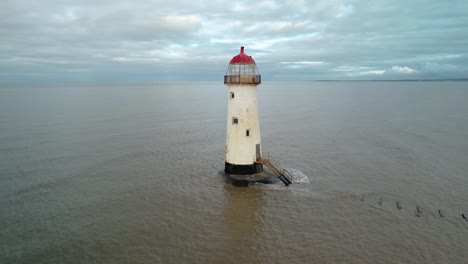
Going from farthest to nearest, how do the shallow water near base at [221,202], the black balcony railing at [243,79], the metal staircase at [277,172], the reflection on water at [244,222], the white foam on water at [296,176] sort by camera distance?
the white foam on water at [296,176] < the metal staircase at [277,172] < the black balcony railing at [243,79] < the reflection on water at [244,222] < the shallow water near base at [221,202]

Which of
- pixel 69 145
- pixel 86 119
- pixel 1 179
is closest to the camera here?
pixel 1 179

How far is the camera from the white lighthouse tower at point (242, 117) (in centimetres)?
2114

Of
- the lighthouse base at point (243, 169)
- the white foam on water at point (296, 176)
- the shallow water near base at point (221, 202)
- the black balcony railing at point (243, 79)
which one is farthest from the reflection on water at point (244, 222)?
Answer: the black balcony railing at point (243, 79)

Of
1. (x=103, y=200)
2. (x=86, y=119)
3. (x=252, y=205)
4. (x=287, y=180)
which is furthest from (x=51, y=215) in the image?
(x=86, y=119)

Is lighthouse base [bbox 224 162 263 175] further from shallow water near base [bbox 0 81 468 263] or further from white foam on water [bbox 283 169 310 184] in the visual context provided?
white foam on water [bbox 283 169 310 184]

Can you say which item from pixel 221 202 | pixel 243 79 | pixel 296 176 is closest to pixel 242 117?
pixel 243 79

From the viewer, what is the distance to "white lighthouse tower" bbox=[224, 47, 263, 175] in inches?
832

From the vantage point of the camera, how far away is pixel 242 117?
854 inches

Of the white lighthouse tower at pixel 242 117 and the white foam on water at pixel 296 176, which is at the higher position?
the white lighthouse tower at pixel 242 117

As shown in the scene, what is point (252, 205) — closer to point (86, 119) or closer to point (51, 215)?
point (51, 215)

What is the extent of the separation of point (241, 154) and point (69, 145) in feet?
62.3

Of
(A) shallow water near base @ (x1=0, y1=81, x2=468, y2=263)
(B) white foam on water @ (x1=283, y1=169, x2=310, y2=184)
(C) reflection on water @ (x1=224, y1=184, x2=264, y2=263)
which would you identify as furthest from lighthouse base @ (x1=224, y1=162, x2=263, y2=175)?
(B) white foam on water @ (x1=283, y1=169, x2=310, y2=184)

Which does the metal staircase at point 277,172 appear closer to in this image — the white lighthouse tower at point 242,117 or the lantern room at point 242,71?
the white lighthouse tower at point 242,117

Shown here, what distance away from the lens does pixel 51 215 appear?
691 inches
